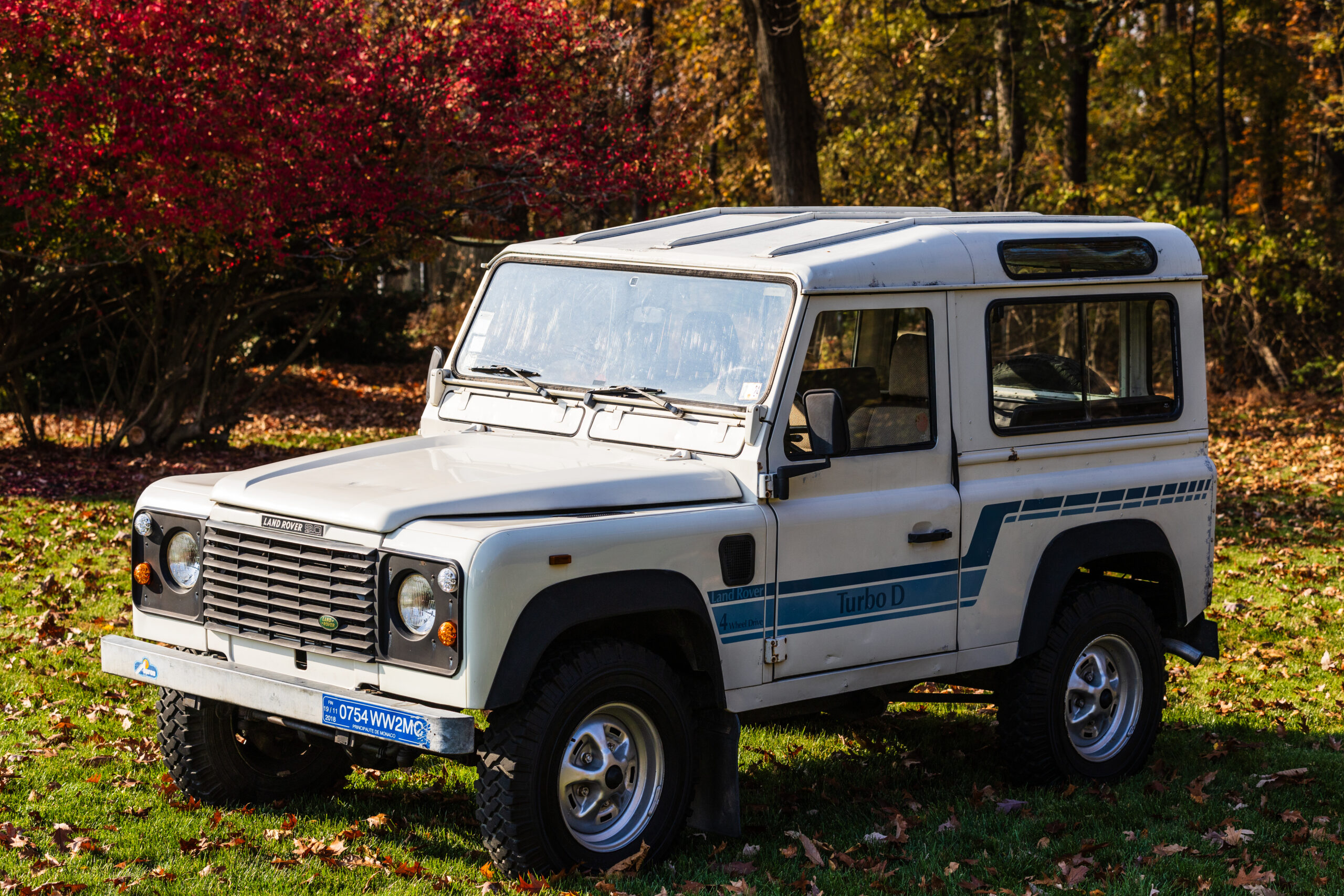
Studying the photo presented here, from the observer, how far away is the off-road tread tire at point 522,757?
15.0ft

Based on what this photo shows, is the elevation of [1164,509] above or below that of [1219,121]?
below

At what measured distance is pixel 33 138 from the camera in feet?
42.8

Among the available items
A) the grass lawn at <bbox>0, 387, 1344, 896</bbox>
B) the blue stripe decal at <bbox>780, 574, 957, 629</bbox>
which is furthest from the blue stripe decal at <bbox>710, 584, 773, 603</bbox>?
the grass lawn at <bbox>0, 387, 1344, 896</bbox>

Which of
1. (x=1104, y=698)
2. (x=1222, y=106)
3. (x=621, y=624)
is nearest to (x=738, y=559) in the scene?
(x=621, y=624)

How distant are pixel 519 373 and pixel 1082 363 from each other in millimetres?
2440

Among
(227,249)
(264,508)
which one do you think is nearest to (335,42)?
(227,249)

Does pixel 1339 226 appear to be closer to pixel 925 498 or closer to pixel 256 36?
pixel 256 36

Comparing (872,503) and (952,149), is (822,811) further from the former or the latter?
(952,149)

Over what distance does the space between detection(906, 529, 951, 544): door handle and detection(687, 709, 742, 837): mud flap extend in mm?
1001

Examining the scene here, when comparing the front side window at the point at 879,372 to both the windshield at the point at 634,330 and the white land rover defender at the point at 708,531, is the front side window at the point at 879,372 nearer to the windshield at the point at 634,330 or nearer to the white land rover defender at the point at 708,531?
the white land rover defender at the point at 708,531

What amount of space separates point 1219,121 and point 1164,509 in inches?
833

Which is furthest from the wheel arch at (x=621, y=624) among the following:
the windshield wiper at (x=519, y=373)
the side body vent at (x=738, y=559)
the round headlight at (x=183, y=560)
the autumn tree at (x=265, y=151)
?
the autumn tree at (x=265, y=151)

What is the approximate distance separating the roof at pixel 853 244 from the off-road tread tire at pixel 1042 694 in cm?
139

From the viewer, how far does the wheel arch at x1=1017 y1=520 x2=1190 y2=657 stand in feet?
19.5
